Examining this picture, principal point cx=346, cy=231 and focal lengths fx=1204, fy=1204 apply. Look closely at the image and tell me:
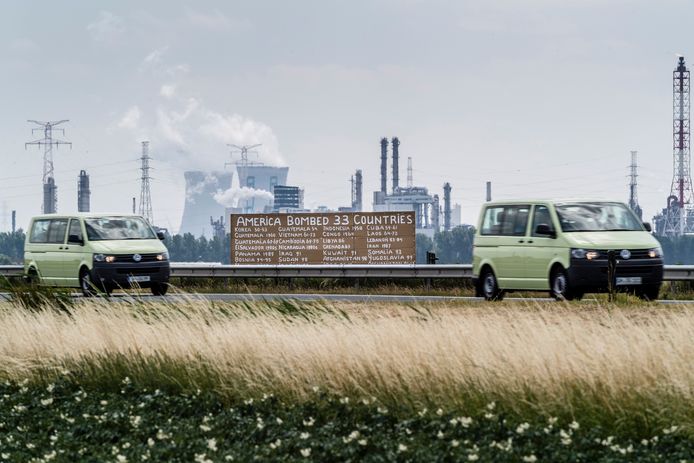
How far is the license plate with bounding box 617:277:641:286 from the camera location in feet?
66.5

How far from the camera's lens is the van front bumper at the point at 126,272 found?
25.6 metres

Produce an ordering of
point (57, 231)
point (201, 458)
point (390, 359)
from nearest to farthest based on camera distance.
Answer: point (201, 458) → point (390, 359) → point (57, 231)

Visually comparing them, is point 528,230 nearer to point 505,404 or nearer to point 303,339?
point 303,339

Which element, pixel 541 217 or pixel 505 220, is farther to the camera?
pixel 505 220

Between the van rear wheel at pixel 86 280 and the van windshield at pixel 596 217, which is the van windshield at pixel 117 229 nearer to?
the van rear wheel at pixel 86 280

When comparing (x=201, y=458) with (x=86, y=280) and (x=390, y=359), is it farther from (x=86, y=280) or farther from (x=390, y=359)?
(x=86, y=280)

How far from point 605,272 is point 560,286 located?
0.79 meters

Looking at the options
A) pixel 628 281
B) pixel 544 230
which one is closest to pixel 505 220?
pixel 544 230

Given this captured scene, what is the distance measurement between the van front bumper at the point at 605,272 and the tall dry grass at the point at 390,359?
5102 millimetres

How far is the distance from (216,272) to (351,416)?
21349 mm

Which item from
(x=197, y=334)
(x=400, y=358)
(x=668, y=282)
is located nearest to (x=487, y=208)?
(x=668, y=282)

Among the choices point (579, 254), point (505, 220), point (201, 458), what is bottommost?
point (201, 458)

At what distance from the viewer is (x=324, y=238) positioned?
1382 inches

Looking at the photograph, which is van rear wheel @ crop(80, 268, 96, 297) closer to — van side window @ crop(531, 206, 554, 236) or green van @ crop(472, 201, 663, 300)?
green van @ crop(472, 201, 663, 300)
